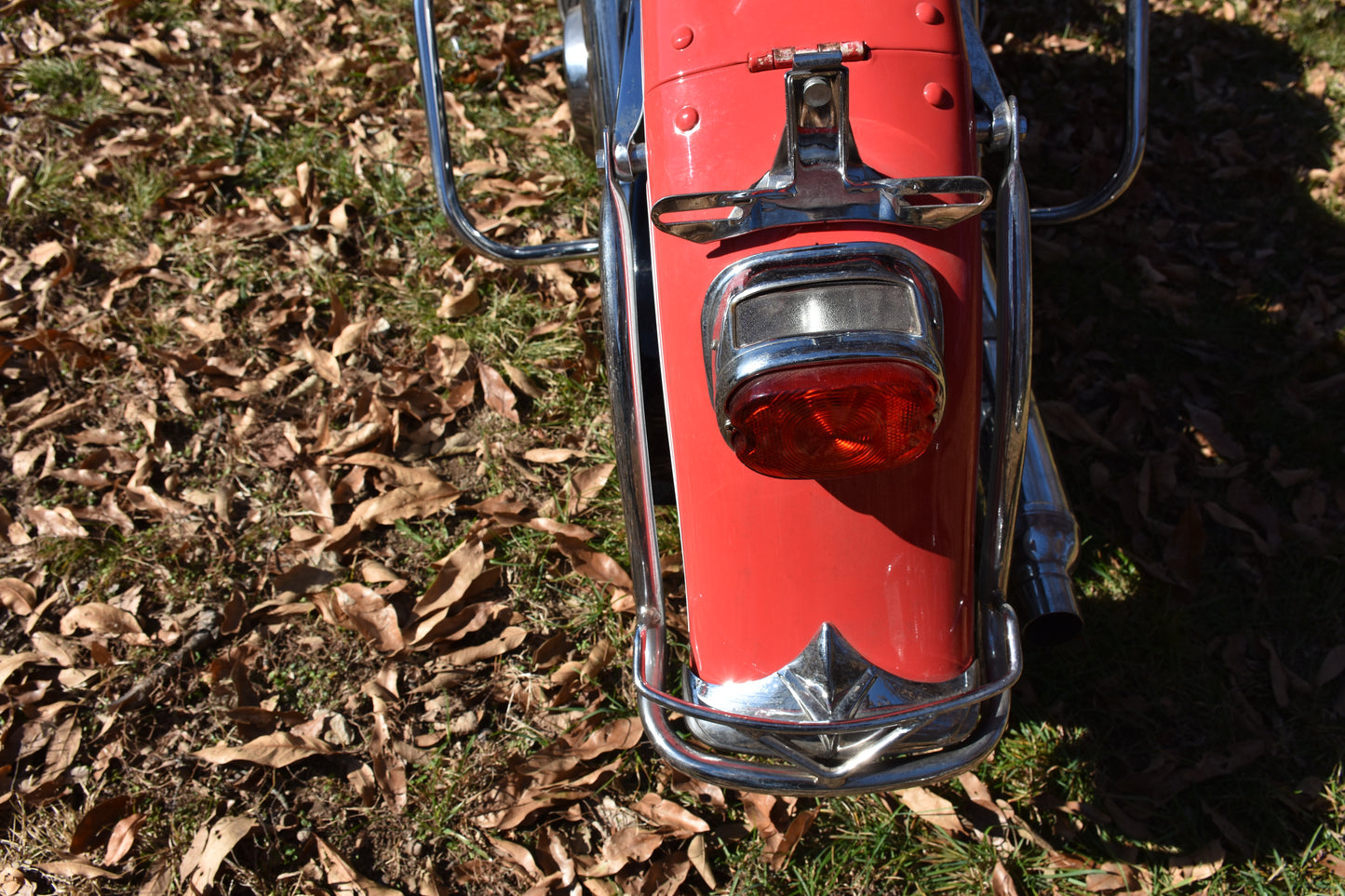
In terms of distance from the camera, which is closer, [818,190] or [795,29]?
[818,190]

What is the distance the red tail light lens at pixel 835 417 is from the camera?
1256 mm

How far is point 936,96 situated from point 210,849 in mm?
2159

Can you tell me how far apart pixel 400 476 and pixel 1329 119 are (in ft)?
11.9

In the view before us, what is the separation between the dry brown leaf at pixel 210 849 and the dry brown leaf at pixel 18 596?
821 millimetres

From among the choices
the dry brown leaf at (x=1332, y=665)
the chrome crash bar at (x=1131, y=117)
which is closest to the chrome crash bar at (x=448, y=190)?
the chrome crash bar at (x=1131, y=117)

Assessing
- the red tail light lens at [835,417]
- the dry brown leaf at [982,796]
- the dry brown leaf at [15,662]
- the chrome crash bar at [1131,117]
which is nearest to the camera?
the red tail light lens at [835,417]

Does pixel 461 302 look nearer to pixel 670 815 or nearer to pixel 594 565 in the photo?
pixel 594 565

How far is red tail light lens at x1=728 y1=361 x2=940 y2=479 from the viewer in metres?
1.26

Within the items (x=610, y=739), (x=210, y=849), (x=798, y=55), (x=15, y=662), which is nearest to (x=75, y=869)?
(x=210, y=849)

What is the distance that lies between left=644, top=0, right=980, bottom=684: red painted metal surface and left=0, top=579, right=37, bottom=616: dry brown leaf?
1931mm

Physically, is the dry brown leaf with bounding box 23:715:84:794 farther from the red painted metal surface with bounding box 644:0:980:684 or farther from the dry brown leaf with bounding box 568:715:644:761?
the red painted metal surface with bounding box 644:0:980:684

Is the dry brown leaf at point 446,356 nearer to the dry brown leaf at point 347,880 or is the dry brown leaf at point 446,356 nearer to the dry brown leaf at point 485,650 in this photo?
the dry brown leaf at point 485,650

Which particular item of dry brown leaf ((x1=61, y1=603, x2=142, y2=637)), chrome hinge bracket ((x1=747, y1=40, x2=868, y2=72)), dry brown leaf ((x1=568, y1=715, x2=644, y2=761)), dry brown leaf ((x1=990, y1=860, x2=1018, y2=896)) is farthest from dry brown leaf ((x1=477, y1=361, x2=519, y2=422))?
dry brown leaf ((x1=990, y1=860, x2=1018, y2=896))

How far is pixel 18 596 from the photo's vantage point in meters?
2.38
